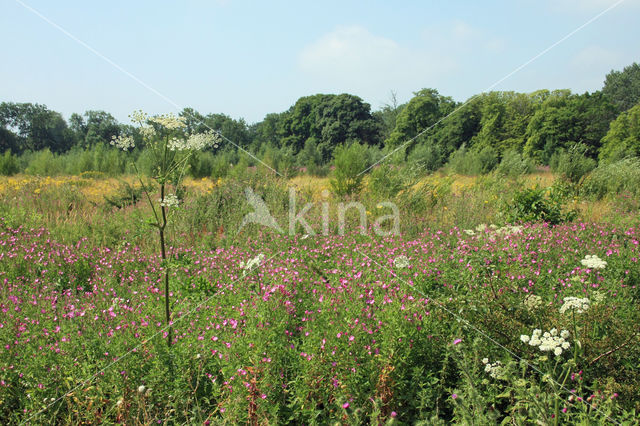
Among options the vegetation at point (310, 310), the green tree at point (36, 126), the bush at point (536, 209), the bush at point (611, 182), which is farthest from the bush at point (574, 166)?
the green tree at point (36, 126)

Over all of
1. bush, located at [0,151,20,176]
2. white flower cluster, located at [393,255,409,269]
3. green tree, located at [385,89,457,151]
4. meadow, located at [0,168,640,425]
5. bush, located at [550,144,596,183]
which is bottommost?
meadow, located at [0,168,640,425]

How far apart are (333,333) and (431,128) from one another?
87.3 ft

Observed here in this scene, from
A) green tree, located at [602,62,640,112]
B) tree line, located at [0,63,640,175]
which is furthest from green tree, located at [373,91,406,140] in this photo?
green tree, located at [602,62,640,112]

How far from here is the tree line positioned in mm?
21750

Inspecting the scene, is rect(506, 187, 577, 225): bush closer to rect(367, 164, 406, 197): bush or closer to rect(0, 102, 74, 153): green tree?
rect(367, 164, 406, 197): bush

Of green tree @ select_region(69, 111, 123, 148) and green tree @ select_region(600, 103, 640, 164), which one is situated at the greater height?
green tree @ select_region(69, 111, 123, 148)

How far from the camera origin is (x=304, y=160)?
24.0m

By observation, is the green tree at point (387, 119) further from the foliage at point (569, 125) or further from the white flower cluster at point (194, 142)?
the white flower cluster at point (194, 142)

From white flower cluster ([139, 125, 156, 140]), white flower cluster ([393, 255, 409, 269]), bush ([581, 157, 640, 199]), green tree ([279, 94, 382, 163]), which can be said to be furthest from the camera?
green tree ([279, 94, 382, 163])

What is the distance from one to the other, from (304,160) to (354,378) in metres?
22.3

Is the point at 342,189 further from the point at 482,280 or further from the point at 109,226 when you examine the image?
the point at 482,280

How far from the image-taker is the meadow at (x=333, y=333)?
79.9 inches

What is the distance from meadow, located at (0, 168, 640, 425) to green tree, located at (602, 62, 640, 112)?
33.3 m

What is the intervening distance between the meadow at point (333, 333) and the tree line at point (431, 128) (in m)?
14.7
